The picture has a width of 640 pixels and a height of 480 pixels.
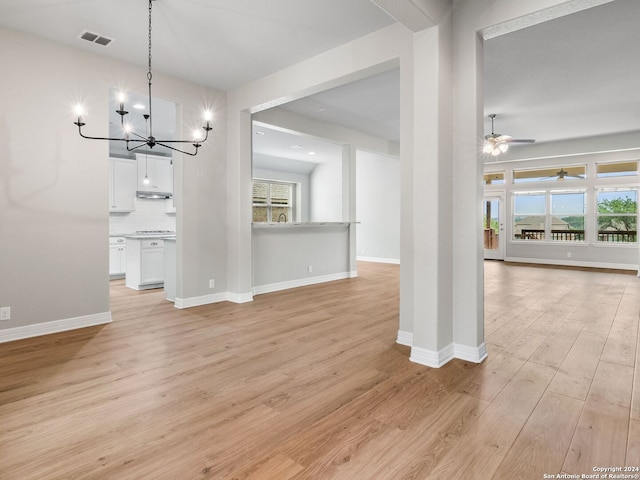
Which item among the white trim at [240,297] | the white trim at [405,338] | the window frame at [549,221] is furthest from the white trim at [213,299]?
the window frame at [549,221]

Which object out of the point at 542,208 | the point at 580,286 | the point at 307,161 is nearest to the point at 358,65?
the point at 580,286

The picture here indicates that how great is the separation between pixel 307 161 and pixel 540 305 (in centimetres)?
763

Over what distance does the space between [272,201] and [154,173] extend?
418 centimetres

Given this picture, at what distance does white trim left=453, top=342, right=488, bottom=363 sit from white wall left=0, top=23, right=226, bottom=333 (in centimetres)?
364

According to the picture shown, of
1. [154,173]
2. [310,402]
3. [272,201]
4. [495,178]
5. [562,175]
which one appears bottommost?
[310,402]

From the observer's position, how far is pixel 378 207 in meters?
9.97

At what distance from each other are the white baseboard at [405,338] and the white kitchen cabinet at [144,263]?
4.40 meters

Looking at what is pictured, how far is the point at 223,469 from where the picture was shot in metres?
1.62

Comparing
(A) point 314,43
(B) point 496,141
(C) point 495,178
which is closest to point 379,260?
(C) point 495,178

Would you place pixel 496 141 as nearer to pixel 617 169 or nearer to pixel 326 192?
pixel 617 169

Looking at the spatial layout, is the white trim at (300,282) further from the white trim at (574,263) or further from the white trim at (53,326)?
the white trim at (574,263)

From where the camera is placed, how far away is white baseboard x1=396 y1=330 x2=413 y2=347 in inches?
127

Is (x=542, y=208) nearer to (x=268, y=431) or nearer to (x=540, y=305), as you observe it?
(x=540, y=305)

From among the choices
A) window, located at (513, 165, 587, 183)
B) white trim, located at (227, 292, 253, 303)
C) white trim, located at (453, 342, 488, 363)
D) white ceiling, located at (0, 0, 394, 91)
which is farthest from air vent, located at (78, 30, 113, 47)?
window, located at (513, 165, 587, 183)
